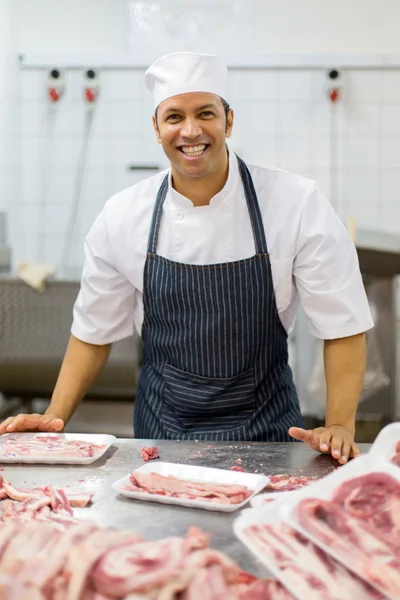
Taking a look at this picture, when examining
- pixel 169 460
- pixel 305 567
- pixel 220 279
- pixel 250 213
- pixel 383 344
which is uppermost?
pixel 250 213

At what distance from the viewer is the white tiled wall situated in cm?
443

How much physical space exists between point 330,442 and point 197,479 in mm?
374

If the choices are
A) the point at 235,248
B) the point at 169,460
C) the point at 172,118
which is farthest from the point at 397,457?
the point at 172,118

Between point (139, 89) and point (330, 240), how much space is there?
106 inches

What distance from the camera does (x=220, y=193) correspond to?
2.21 meters

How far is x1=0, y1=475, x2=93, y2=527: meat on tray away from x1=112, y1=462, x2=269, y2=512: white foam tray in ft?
0.32

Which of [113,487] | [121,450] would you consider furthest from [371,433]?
[113,487]

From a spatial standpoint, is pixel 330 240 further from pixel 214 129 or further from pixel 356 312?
pixel 214 129

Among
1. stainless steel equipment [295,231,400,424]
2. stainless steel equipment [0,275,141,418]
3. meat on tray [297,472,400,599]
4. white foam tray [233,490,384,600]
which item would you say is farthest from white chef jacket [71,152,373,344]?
stainless steel equipment [295,231,400,424]

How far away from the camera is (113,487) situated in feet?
5.15

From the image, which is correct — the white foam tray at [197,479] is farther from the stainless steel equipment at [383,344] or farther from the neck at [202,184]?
the stainless steel equipment at [383,344]

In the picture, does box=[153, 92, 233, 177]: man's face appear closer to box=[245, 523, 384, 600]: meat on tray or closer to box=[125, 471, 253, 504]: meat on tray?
box=[125, 471, 253, 504]: meat on tray

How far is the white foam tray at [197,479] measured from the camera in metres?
1.49

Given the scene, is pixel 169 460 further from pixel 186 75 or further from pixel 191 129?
pixel 186 75
